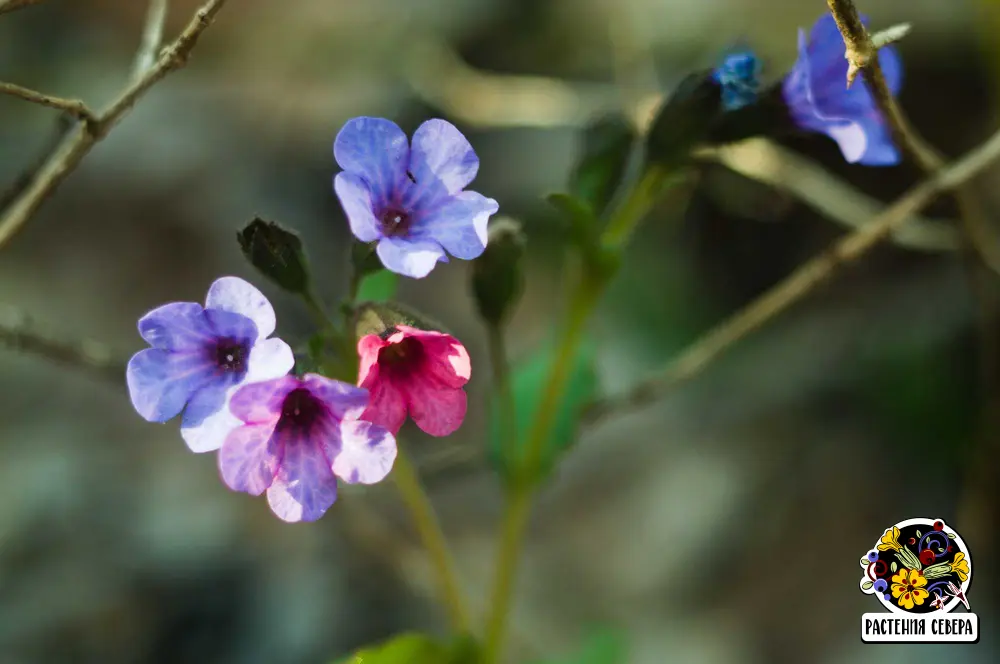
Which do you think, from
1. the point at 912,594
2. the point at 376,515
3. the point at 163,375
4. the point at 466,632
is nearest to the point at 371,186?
the point at 163,375

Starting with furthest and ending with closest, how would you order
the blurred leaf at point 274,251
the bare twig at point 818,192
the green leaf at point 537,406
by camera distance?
the bare twig at point 818,192 < the green leaf at point 537,406 < the blurred leaf at point 274,251

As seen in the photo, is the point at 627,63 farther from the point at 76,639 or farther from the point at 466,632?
the point at 76,639

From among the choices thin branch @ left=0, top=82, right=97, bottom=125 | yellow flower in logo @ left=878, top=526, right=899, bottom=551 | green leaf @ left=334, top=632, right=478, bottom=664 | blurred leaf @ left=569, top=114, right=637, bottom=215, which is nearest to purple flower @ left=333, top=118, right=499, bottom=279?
thin branch @ left=0, top=82, right=97, bottom=125

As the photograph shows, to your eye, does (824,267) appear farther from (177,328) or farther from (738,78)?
(177,328)

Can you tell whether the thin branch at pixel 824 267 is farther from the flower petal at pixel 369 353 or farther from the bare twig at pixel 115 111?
the bare twig at pixel 115 111

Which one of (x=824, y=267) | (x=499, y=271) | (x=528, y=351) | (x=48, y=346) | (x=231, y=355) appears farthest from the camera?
(x=528, y=351)

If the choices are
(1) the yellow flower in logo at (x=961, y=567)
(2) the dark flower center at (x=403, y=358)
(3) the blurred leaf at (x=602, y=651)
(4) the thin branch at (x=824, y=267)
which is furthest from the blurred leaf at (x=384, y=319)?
(1) the yellow flower in logo at (x=961, y=567)

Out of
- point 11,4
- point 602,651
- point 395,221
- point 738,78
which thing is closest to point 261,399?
point 395,221
